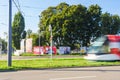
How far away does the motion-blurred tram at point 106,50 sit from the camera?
33750 millimetres

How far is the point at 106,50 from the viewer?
34094mm

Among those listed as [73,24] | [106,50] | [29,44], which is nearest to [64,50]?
[73,24]

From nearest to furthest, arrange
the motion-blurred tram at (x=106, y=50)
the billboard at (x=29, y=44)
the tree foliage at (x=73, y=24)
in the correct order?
the motion-blurred tram at (x=106, y=50)
the tree foliage at (x=73, y=24)
the billboard at (x=29, y=44)

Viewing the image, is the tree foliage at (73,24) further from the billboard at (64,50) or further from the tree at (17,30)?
the tree at (17,30)

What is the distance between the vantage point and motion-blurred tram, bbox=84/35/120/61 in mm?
33750

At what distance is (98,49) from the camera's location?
34.5m

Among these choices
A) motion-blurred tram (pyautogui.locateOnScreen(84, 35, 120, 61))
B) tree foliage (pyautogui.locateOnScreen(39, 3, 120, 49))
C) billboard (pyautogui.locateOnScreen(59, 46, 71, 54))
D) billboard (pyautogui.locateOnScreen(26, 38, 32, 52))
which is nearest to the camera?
motion-blurred tram (pyautogui.locateOnScreen(84, 35, 120, 61))
